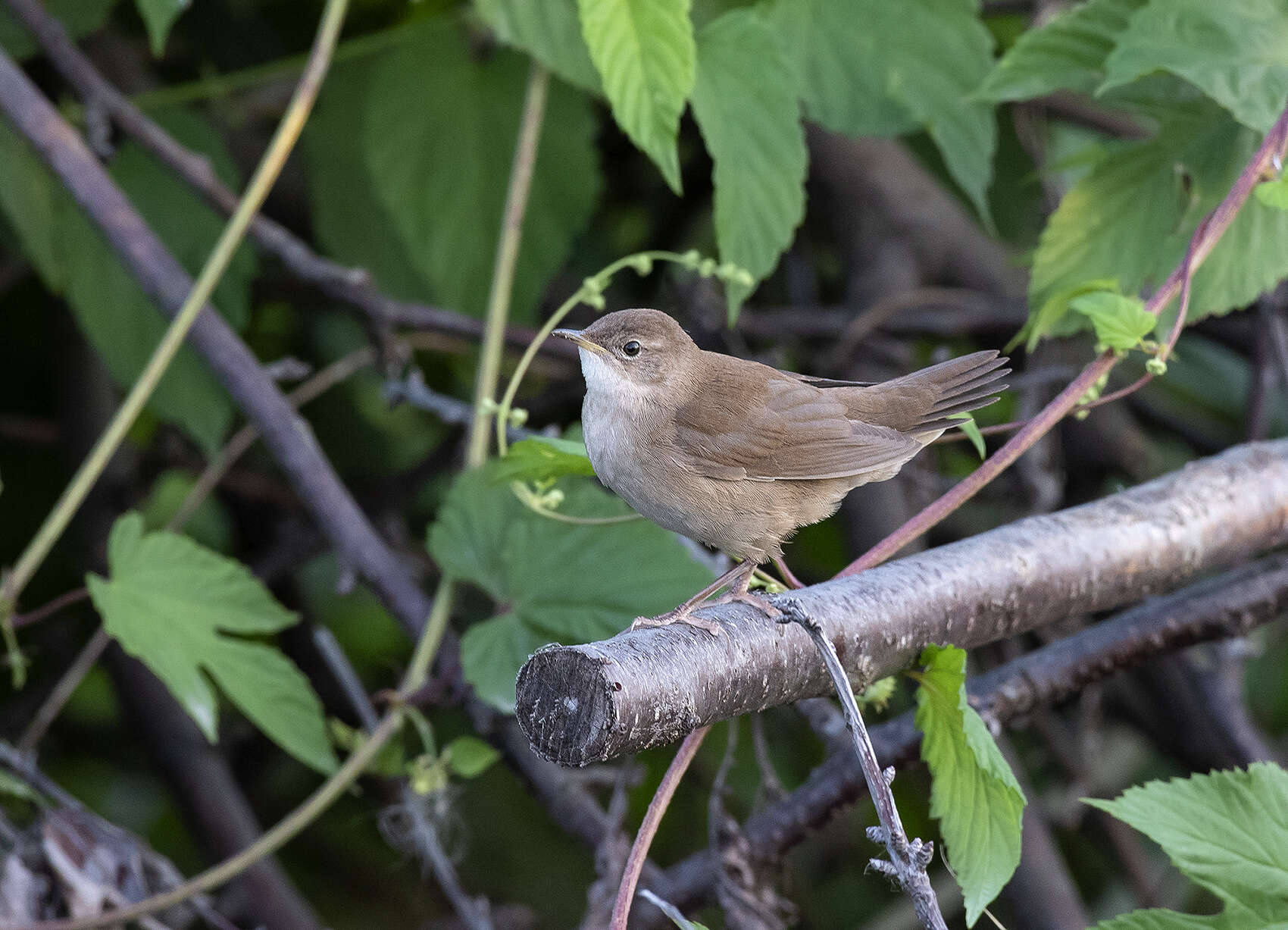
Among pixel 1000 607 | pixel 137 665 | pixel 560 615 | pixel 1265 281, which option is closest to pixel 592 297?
pixel 560 615

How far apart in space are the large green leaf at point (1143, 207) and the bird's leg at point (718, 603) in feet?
2.88

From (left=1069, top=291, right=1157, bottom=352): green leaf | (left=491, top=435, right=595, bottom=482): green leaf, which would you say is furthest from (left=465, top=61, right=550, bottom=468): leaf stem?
(left=1069, top=291, right=1157, bottom=352): green leaf

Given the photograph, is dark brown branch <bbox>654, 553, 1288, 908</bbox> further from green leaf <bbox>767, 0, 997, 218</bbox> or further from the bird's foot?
green leaf <bbox>767, 0, 997, 218</bbox>

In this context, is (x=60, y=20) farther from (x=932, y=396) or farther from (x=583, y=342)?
(x=932, y=396)

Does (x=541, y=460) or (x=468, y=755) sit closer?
(x=541, y=460)

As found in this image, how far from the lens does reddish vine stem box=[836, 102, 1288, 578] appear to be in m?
1.76

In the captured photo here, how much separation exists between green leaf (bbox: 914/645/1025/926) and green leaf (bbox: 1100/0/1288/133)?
3.67ft

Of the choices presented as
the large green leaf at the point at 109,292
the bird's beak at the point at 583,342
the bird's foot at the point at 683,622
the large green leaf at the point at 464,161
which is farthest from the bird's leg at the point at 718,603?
the large green leaf at the point at 109,292

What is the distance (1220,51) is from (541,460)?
1.40m

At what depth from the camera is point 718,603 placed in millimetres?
1711

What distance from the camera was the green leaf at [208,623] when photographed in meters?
2.22

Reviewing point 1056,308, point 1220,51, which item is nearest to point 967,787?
point 1056,308

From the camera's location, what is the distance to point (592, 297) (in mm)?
2168

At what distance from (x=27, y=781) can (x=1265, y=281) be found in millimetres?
2617
